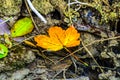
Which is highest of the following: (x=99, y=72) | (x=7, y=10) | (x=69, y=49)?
(x=7, y=10)

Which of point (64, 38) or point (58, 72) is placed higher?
point (64, 38)

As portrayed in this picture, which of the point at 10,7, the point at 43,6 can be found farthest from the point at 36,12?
the point at 10,7

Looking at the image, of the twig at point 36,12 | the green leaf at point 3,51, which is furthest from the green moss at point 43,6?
the green leaf at point 3,51

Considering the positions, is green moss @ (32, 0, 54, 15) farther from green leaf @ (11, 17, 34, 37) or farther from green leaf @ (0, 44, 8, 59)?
green leaf @ (0, 44, 8, 59)

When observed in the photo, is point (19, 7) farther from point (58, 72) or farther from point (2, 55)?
point (58, 72)

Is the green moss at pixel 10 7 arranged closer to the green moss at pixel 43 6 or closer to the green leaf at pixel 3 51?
the green moss at pixel 43 6

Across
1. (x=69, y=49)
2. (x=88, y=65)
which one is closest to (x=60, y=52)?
(x=69, y=49)

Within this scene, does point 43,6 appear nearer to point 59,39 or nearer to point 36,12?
point 36,12
